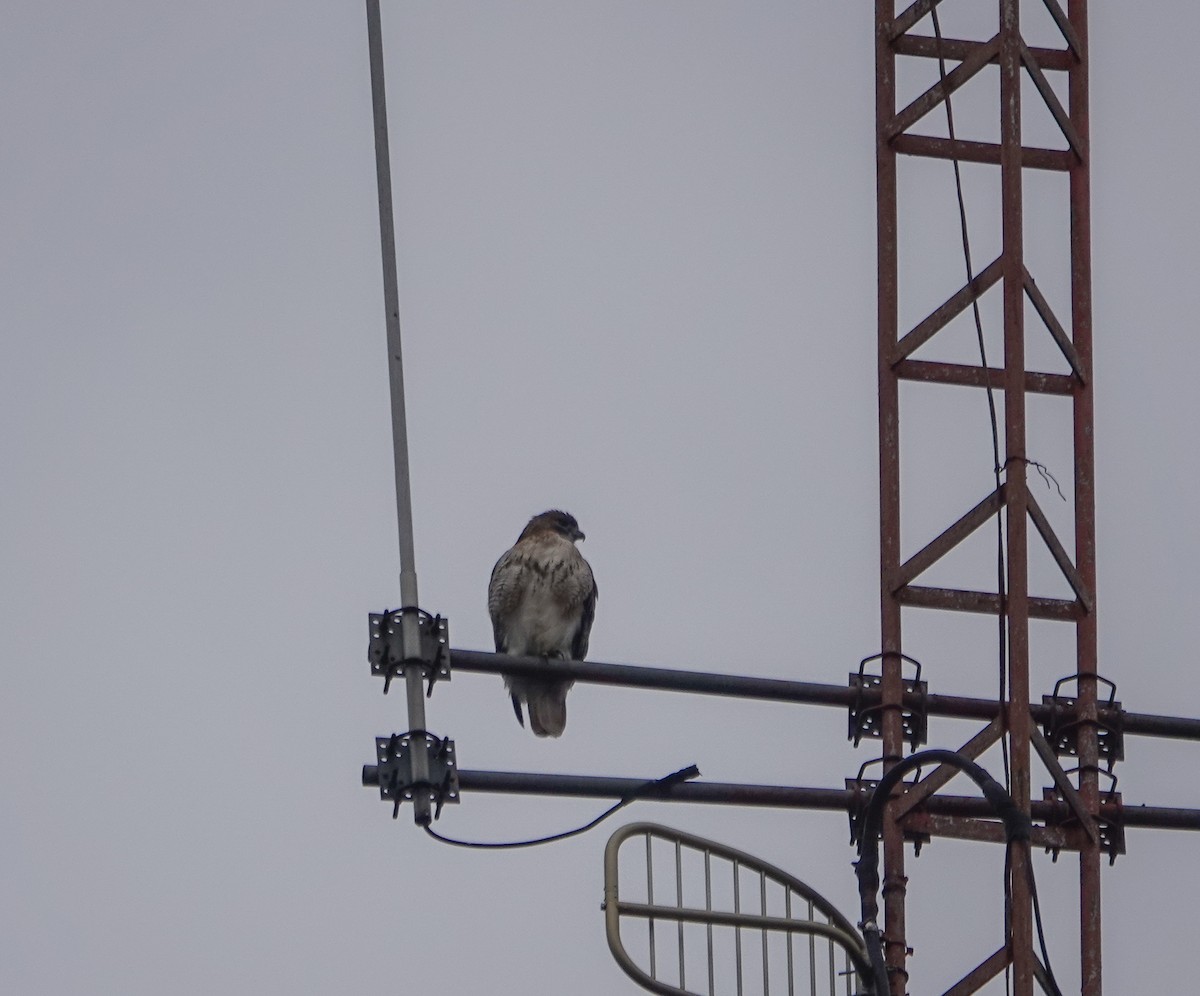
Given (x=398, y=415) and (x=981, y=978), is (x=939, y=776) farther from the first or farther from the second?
(x=398, y=415)

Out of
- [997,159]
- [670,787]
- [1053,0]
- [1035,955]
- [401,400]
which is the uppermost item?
[1053,0]

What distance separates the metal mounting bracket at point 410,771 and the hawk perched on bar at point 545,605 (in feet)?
13.9

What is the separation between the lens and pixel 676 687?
8.93 meters

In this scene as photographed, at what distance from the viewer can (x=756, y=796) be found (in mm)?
9008

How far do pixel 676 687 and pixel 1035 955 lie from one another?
5.02ft

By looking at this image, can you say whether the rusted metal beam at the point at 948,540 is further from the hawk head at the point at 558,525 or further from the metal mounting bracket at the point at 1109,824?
the hawk head at the point at 558,525

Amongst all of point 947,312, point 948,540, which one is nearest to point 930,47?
point 947,312

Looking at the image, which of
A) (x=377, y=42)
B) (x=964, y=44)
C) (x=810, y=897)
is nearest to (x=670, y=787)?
(x=810, y=897)

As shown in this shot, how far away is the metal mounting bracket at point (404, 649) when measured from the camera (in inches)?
335

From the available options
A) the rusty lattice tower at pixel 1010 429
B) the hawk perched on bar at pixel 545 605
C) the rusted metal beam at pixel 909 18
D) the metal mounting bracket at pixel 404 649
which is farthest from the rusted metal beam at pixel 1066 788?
the hawk perched on bar at pixel 545 605

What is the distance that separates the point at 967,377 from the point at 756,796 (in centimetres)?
212

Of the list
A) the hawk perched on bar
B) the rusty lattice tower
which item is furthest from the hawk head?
the rusty lattice tower

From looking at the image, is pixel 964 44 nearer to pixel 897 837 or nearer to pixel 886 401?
pixel 886 401

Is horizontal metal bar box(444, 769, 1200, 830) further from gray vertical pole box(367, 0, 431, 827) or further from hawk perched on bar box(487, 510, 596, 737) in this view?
hawk perched on bar box(487, 510, 596, 737)
